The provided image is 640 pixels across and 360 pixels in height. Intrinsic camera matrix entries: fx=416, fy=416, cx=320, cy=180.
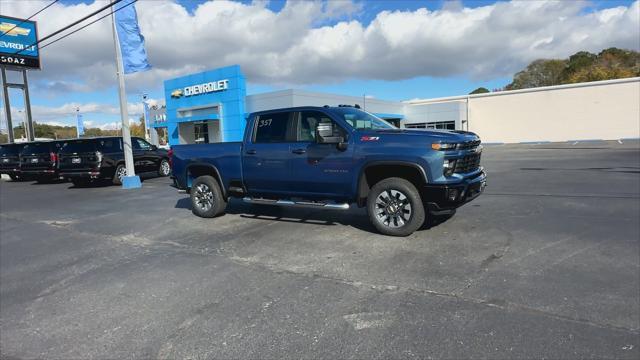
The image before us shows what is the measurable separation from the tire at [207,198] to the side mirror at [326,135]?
2693 mm

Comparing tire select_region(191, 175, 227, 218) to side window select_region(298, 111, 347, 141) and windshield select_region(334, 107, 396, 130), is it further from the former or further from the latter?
windshield select_region(334, 107, 396, 130)

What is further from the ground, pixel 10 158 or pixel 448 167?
pixel 10 158

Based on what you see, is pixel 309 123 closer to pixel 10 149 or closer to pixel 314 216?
pixel 314 216

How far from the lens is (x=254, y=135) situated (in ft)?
25.1

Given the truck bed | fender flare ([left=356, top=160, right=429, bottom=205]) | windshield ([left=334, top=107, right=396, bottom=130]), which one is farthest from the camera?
the truck bed

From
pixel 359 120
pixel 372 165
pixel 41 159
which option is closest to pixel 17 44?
pixel 41 159

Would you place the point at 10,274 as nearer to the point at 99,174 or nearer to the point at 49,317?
the point at 49,317

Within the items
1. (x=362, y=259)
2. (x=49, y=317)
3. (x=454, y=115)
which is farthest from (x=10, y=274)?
(x=454, y=115)

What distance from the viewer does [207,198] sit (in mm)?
8320

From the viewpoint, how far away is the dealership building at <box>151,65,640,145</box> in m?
31.5

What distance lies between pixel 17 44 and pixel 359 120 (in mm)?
34754

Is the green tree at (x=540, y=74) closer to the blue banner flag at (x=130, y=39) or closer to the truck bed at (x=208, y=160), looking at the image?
the blue banner flag at (x=130, y=39)

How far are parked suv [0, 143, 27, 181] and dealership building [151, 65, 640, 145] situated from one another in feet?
47.3

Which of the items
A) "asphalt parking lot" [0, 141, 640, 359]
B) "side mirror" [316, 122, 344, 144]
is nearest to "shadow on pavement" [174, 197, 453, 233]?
"asphalt parking lot" [0, 141, 640, 359]
